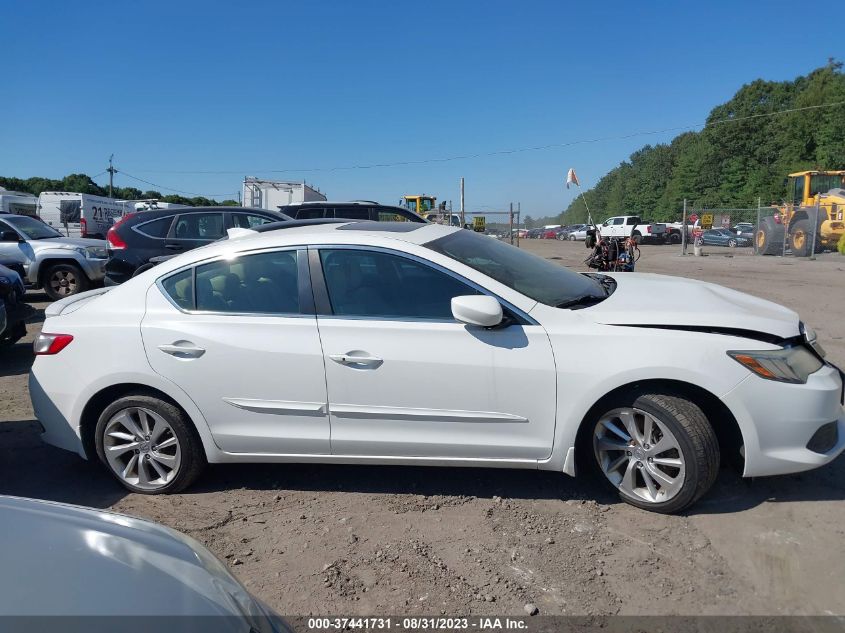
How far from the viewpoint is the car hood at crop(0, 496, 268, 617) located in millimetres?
1511

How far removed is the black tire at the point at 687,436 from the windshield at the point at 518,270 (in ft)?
2.40

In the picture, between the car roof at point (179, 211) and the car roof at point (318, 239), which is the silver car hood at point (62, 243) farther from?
the car roof at point (318, 239)

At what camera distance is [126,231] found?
9.41 metres

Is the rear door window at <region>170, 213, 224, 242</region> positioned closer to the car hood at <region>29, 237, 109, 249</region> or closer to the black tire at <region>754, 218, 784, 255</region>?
the car hood at <region>29, 237, 109, 249</region>

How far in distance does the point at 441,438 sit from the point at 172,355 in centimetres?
162

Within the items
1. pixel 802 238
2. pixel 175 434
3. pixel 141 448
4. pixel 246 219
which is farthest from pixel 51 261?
pixel 802 238

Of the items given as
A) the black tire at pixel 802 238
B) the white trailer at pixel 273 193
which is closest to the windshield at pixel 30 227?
the white trailer at pixel 273 193

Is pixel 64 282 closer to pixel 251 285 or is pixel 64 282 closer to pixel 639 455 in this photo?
pixel 251 285

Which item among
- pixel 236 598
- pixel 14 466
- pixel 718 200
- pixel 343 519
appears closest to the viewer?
pixel 236 598

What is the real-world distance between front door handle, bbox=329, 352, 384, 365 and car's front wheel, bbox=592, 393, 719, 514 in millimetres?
1234

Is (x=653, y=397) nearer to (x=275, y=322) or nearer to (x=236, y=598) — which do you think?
(x=275, y=322)

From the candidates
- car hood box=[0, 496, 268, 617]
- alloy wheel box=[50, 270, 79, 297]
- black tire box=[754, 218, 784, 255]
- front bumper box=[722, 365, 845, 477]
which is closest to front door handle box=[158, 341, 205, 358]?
car hood box=[0, 496, 268, 617]

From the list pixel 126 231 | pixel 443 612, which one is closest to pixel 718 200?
pixel 126 231

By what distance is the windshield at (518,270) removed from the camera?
3732 mm
